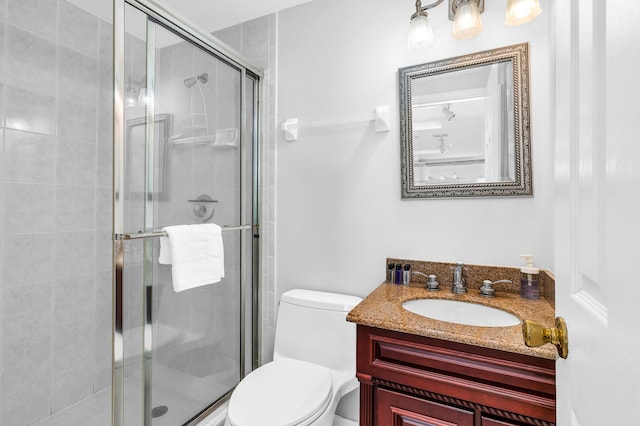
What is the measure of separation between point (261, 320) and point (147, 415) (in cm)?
74

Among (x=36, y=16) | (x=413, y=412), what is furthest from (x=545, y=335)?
(x=36, y=16)

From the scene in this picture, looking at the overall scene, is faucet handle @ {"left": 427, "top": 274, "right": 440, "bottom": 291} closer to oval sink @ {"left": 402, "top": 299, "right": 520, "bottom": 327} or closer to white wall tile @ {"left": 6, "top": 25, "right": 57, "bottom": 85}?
oval sink @ {"left": 402, "top": 299, "right": 520, "bottom": 327}

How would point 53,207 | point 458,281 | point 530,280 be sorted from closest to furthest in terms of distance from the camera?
point 530,280, point 458,281, point 53,207

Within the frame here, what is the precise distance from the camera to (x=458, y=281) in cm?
136

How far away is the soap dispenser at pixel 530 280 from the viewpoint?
1256 mm

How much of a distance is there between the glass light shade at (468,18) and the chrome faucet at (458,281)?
0.99 m

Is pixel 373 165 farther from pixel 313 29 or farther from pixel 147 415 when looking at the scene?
pixel 147 415

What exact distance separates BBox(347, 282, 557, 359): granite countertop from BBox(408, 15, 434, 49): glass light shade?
42.6 inches

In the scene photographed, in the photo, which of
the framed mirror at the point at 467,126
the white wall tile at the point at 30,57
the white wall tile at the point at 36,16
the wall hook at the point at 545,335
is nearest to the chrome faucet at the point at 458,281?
the framed mirror at the point at 467,126

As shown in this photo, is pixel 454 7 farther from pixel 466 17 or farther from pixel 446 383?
pixel 446 383

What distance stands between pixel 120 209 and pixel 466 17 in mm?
1556

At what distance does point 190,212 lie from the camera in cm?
146

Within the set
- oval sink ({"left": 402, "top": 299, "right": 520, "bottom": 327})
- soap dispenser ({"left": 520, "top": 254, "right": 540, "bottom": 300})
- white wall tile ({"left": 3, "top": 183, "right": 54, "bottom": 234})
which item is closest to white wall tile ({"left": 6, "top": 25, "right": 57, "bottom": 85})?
white wall tile ({"left": 3, "top": 183, "right": 54, "bottom": 234})

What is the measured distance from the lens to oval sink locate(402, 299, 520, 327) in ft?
3.89
